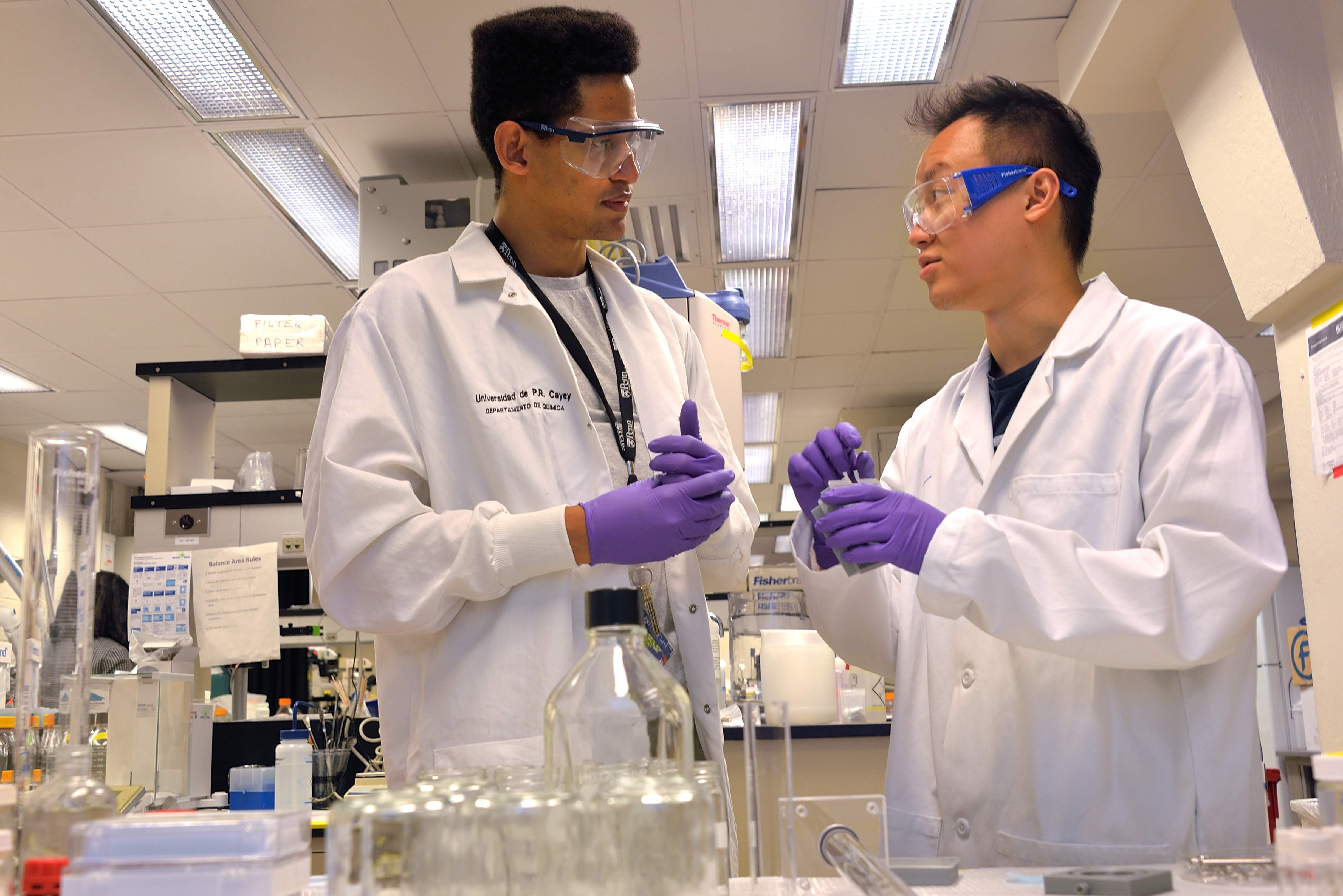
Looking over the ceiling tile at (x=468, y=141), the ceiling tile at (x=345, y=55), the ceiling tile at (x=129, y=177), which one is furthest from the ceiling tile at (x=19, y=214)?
→ the ceiling tile at (x=468, y=141)

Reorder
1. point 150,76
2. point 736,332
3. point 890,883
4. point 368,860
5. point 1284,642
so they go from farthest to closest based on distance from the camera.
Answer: point 1284,642 → point 150,76 → point 736,332 → point 890,883 → point 368,860

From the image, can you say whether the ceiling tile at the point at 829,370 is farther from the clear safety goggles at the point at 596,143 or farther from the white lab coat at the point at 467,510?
the white lab coat at the point at 467,510

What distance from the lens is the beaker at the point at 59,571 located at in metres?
0.88

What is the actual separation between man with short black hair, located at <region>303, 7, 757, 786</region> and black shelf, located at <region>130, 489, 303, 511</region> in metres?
1.53

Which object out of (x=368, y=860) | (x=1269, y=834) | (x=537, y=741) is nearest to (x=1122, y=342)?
(x=1269, y=834)

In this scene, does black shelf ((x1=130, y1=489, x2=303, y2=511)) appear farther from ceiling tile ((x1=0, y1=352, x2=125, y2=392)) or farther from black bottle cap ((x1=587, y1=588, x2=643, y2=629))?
ceiling tile ((x1=0, y1=352, x2=125, y2=392))

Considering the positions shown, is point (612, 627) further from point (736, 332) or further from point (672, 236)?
point (672, 236)

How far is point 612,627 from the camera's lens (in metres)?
0.80

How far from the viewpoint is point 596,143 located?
172 cm

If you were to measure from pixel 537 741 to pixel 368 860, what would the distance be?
709 mm

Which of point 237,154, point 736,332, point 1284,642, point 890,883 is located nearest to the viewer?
point 890,883

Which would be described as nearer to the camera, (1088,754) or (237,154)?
(1088,754)

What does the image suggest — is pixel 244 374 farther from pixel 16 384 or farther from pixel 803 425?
pixel 803 425

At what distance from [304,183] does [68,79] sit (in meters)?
1.05
